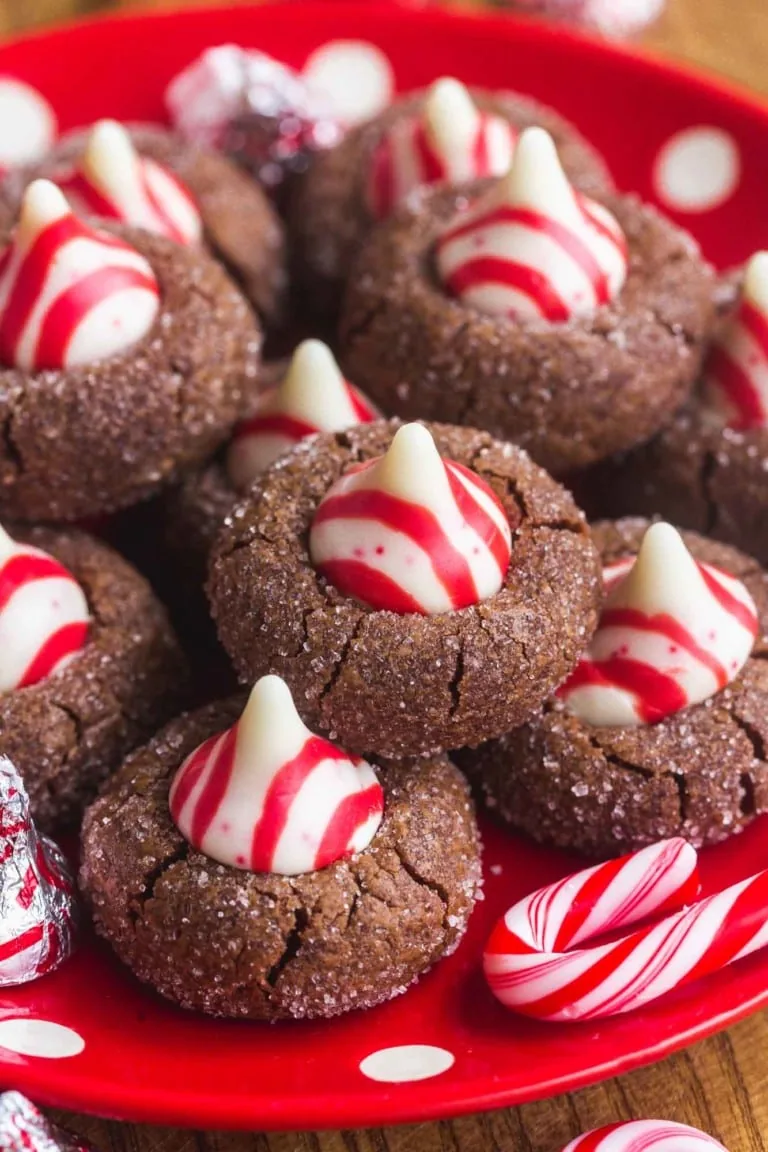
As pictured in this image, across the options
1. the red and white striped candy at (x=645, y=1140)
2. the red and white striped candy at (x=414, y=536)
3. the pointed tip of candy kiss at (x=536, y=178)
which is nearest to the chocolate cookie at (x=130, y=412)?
the red and white striped candy at (x=414, y=536)

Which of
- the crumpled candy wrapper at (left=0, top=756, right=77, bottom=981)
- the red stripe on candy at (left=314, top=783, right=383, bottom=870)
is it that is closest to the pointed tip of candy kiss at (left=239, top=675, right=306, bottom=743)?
the red stripe on candy at (left=314, top=783, right=383, bottom=870)

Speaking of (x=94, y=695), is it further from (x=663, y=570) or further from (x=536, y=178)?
(x=536, y=178)

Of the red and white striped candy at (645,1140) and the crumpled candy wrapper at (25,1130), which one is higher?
the red and white striped candy at (645,1140)

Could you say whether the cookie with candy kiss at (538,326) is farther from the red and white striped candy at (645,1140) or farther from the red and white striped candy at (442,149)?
the red and white striped candy at (645,1140)

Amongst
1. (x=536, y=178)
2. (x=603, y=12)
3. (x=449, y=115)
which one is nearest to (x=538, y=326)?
(x=536, y=178)

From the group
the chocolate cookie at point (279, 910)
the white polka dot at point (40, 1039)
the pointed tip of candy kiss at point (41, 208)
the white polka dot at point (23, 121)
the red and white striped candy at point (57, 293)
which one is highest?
the white polka dot at point (23, 121)

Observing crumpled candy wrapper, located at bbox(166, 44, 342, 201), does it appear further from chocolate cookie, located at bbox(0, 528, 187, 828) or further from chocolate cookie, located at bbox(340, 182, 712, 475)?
chocolate cookie, located at bbox(0, 528, 187, 828)
